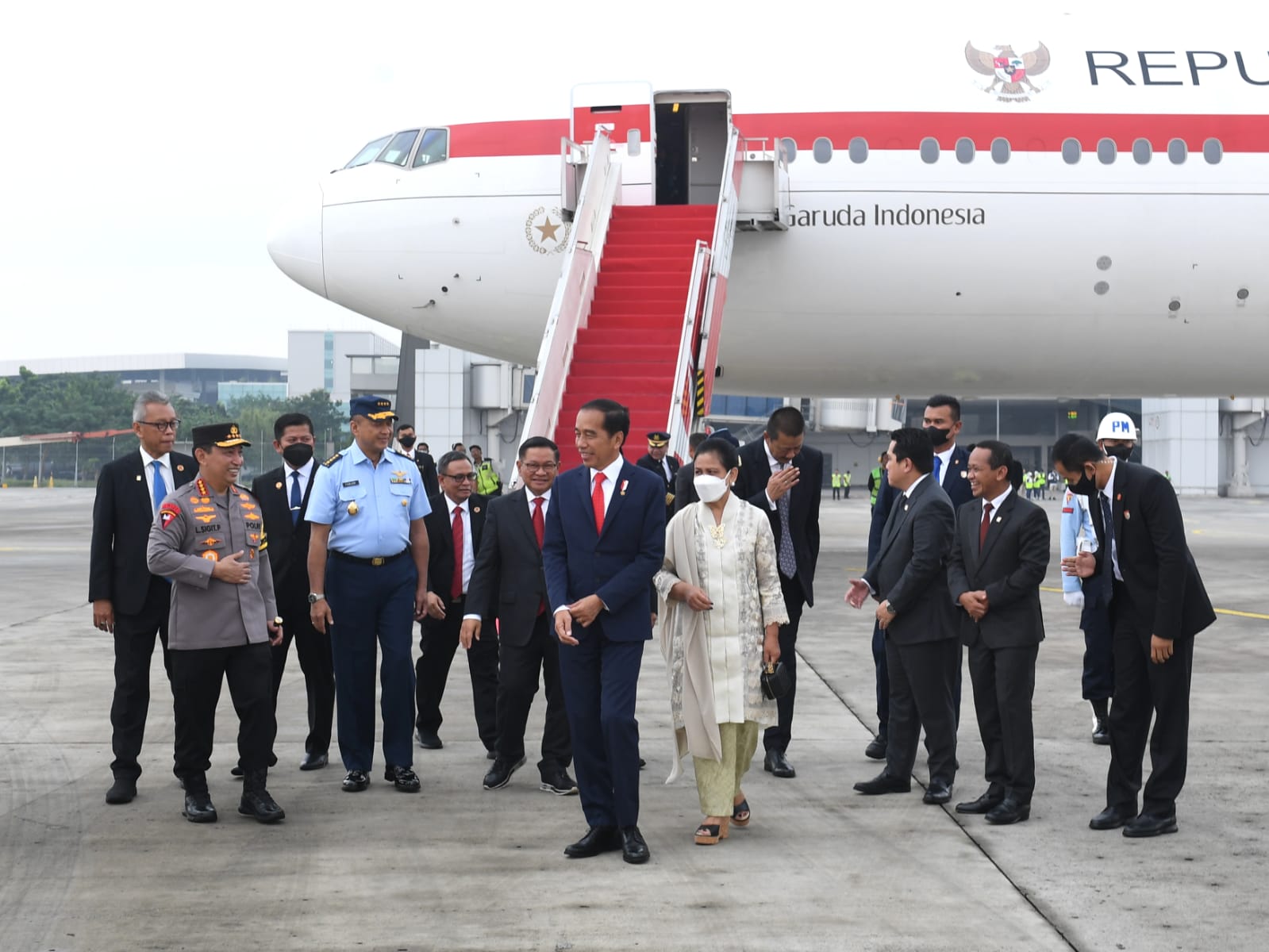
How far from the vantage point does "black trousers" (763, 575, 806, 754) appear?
6.31m

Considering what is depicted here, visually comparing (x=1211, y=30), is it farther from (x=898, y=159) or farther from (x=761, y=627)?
(x=761, y=627)

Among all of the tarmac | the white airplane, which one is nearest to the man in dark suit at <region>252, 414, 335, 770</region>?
the tarmac

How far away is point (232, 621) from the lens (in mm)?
6008

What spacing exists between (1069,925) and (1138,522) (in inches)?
79.0

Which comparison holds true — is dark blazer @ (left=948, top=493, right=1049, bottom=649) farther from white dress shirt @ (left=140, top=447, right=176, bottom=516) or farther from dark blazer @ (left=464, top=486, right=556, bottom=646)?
white dress shirt @ (left=140, top=447, right=176, bottom=516)

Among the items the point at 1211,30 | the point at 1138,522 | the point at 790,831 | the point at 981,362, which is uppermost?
the point at 1211,30

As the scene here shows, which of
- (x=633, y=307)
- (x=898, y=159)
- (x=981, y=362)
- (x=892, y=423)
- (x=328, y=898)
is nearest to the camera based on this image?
(x=328, y=898)

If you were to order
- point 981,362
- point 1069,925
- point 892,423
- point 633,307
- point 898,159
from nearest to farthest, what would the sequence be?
point 1069,925 → point 633,307 → point 898,159 → point 981,362 → point 892,423

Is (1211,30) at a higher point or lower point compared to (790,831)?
higher

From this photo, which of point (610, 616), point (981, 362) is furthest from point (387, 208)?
point (610, 616)

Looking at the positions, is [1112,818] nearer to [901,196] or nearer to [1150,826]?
[1150,826]

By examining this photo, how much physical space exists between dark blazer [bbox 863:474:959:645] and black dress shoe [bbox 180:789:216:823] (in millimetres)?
3219

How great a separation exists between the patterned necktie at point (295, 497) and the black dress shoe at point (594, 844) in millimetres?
2697

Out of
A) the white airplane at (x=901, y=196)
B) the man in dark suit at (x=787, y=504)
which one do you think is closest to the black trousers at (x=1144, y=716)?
the man in dark suit at (x=787, y=504)
